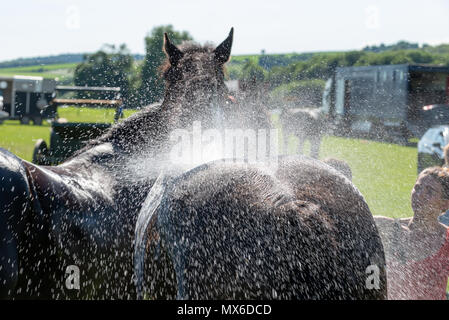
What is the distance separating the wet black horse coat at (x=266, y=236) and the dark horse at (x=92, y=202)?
0.60 meters

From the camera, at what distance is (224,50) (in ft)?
10.5

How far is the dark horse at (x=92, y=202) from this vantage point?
1.86 metres

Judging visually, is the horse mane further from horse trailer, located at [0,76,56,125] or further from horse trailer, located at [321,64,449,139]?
horse trailer, located at [0,76,56,125]

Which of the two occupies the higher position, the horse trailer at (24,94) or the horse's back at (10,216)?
the horse trailer at (24,94)

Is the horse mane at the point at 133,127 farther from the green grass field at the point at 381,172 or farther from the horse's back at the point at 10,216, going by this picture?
the green grass field at the point at 381,172

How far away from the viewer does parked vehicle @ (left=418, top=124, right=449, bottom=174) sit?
8589mm

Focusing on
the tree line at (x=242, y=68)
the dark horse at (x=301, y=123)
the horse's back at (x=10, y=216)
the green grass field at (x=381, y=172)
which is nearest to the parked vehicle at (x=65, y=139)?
the green grass field at (x=381, y=172)

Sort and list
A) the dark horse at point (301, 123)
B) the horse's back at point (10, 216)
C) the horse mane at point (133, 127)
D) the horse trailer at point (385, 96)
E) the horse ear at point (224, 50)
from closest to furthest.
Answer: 1. the horse's back at point (10, 216)
2. the horse mane at point (133, 127)
3. the horse ear at point (224, 50)
4. the dark horse at point (301, 123)
5. the horse trailer at point (385, 96)

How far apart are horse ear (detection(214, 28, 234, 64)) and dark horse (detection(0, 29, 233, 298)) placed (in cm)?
22

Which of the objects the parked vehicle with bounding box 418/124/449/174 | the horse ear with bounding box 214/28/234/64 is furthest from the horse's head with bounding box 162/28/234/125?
the parked vehicle with bounding box 418/124/449/174

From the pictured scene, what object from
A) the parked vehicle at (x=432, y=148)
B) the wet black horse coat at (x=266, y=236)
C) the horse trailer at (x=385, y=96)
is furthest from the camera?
the horse trailer at (x=385, y=96)

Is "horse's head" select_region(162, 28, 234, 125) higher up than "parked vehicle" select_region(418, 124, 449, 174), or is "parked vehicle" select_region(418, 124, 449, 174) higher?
"horse's head" select_region(162, 28, 234, 125)

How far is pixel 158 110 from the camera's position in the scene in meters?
2.77
